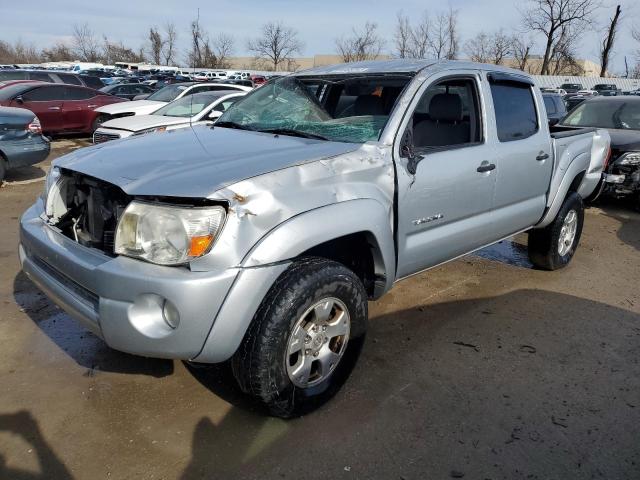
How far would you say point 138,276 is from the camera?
2.25 m

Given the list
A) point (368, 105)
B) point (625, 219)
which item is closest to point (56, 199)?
point (368, 105)

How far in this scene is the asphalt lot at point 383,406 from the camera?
2.45 meters

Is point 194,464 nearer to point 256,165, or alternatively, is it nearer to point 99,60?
point 256,165

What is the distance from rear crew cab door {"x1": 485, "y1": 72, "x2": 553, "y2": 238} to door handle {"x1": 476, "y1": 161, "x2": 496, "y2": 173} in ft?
0.38

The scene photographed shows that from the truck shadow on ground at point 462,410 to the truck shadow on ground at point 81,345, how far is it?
367mm

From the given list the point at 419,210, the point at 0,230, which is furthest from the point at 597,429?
the point at 0,230

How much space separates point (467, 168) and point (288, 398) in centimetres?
190

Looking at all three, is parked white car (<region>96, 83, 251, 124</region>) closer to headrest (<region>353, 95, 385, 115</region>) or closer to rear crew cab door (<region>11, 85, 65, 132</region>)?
rear crew cab door (<region>11, 85, 65, 132</region>)

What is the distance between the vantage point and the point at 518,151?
3.99m

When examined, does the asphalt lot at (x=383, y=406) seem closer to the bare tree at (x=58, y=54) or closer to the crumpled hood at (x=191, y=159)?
the crumpled hood at (x=191, y=159)

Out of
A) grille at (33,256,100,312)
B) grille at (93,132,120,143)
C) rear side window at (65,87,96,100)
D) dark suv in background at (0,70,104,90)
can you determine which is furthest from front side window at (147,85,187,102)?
grille at (33,256,100,312)

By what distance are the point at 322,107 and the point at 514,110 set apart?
1606 millimetres

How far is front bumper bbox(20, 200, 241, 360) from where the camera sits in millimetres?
2227

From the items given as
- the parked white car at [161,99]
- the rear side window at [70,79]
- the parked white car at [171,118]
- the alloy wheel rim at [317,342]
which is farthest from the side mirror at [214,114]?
the rear side window at [70,79]
